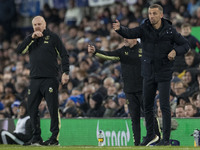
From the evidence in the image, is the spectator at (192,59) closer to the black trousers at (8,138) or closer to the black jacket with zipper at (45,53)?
the black trousers at (8,138)

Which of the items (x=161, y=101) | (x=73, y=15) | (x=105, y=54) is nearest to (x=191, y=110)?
(x=105, y=54)

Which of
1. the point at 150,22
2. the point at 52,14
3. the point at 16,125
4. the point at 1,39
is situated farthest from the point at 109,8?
the point at 150,22

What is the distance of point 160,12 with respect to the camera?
33.0 feet

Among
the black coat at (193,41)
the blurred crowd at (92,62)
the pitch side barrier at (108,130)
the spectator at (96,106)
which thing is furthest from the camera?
the black coat at (193,41)

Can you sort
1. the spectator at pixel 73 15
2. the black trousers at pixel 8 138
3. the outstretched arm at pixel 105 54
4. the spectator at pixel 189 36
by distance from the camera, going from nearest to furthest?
1. the outstretched arm at pixel 105 54
2. the black trousers at pixel 8 138
3. the spectator at pixel 189 36
4. the spectator at pixel 73 15

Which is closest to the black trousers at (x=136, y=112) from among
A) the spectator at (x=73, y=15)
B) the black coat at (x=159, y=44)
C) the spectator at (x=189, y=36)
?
the black coat at (x=159, y=44)

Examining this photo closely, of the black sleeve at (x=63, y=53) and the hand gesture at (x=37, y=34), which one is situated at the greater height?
the hand gesture at (x=37, y=34)

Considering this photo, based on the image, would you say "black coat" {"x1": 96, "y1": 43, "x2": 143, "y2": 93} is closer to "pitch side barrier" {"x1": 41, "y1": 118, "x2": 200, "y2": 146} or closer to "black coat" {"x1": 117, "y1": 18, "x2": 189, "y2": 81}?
"pitch side barrier" {"x1": 41, "y1": 118, "x2": 200, "y2": 146}

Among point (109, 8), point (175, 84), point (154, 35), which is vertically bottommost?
point (175, 84)

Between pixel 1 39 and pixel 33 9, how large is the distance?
78.6 inches

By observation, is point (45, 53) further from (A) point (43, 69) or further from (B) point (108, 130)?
(B) point (108, 130)

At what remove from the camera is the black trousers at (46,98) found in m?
11.4

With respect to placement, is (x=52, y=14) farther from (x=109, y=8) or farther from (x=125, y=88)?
(x=125, y=88)

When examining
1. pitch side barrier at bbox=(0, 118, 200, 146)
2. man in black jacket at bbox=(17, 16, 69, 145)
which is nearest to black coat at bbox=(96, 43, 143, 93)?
man in black jacket at bbox=(17, 16, 69, 145)
